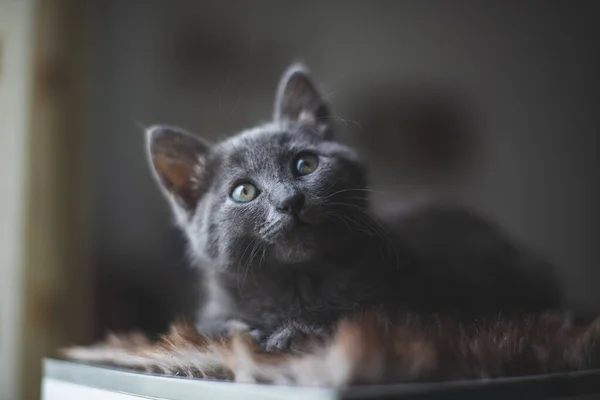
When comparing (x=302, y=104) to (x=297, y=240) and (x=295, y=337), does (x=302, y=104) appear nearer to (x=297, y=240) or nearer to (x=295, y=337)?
(x=297, y=240)

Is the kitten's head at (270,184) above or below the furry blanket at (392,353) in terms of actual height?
above

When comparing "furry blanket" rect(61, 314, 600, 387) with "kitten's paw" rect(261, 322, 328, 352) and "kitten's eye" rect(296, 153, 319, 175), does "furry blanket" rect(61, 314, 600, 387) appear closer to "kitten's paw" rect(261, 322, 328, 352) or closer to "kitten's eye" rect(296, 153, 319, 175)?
"kitten's paw" rect(261, 322, 328, 352)

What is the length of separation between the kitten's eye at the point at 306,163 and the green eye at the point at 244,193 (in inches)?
2.7

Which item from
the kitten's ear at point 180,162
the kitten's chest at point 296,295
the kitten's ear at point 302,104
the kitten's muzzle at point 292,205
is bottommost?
the kitten's chest at point 296,295

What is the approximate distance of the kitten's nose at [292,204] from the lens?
74 cm

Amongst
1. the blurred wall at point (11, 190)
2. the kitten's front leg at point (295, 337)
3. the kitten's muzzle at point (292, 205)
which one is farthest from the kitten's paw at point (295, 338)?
the blurred wall at point (11, 190)


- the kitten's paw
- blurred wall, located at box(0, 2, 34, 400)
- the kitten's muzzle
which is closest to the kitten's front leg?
the kitten's paw

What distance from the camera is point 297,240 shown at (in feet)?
2.50

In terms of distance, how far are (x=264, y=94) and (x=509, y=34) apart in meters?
1.07

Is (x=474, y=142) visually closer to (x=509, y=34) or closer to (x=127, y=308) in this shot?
(x=509, y=34)

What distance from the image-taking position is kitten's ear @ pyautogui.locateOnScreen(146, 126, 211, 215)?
36.4 inches

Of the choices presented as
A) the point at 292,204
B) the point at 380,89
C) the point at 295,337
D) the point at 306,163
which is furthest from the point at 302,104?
the point at 380,89

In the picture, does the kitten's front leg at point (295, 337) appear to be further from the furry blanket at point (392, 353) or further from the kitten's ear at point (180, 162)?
the kitten's ear at point (180, 162)

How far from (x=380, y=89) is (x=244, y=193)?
1411mm
